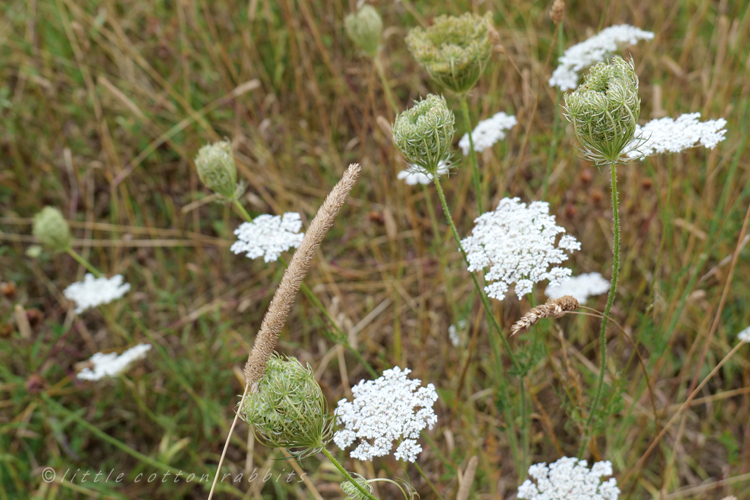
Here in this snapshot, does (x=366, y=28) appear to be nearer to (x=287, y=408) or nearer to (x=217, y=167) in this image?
(x=217, y=167)

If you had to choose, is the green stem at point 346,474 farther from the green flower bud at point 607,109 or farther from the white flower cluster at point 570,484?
the green flower bud at point 607,109

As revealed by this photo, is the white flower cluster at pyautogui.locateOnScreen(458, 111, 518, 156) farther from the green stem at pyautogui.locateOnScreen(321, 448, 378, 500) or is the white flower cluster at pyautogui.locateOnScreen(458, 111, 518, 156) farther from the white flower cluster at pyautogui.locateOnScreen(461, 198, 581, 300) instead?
the green stem at pyautogui.locateOnScreen(321, 448, 378, 500)

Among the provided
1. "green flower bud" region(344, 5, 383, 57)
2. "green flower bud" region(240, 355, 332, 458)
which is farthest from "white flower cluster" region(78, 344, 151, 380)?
"green flower bud" region(344, 5, 383, 57)

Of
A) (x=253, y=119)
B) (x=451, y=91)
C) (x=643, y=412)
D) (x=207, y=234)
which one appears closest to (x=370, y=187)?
(x=253, y=119)

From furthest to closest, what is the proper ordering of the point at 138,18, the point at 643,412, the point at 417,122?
the point at 138,18, the point at 643,412, the point at 417,122

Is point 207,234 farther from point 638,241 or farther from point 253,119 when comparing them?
point 638,241

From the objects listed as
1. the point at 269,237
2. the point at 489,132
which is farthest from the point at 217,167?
the point at 489,132
